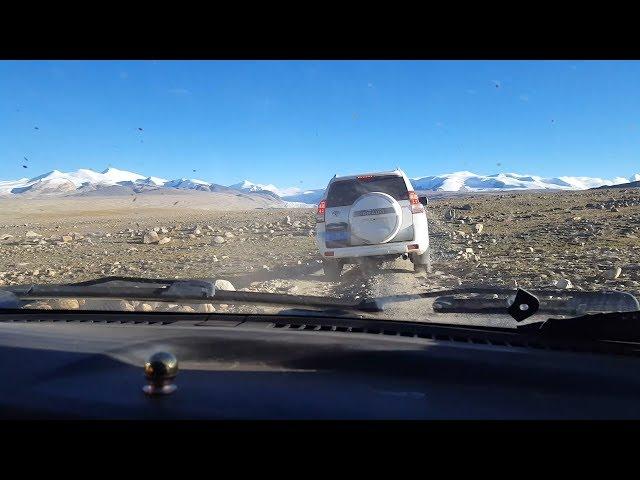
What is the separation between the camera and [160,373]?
2.22 metres

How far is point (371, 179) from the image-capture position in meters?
9.09

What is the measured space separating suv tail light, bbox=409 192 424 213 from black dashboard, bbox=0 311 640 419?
5800mm

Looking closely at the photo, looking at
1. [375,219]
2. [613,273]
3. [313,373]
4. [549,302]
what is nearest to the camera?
[313,373]

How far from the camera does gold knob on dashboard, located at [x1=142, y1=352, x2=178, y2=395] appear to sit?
2221mm

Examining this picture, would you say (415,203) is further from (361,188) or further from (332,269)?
(332,269)

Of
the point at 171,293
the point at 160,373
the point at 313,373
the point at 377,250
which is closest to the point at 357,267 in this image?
the point at 377,250

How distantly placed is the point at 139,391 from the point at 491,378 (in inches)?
64.2

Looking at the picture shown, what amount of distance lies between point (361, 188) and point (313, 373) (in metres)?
6.51

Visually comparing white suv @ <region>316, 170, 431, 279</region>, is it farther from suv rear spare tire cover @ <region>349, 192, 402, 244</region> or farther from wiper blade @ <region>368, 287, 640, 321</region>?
wiper blade @ <region>368, 287, 640, 321</region>

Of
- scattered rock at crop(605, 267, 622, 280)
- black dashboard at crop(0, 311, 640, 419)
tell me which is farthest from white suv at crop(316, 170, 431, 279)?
black dashboard at crop(0, 311, 640, 419)

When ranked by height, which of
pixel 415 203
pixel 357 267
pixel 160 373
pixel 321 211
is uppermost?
pixel 415 203

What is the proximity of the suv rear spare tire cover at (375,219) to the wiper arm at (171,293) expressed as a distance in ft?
15.6
